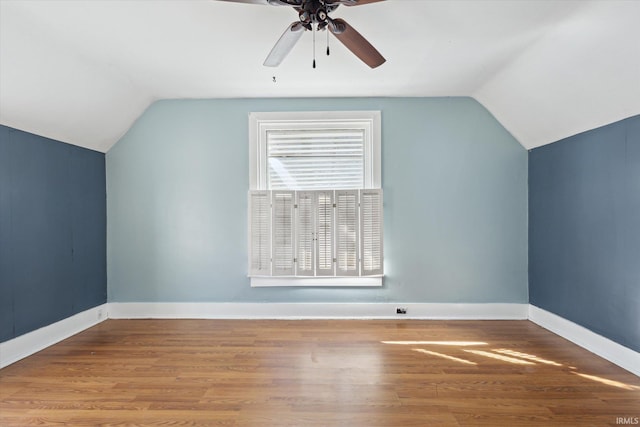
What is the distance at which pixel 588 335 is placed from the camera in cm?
299

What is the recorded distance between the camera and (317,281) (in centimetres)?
384

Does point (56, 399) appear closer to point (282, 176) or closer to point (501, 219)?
point (282, 176)

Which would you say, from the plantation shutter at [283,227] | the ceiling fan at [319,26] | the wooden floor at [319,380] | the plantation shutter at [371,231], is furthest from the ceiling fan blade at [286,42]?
the wooden floor at [319,380]

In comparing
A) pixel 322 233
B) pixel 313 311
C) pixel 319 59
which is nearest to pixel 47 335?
pixel 313 311

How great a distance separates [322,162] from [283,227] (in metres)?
0.82

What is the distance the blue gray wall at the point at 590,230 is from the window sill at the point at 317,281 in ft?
5.34

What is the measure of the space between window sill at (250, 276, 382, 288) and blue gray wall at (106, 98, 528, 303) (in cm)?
8

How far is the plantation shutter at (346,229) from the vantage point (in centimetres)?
377

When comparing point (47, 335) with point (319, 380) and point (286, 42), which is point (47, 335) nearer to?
point (319, 380)

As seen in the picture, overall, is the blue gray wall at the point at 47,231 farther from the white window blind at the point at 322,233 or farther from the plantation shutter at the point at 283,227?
the plantation shutter at the point at 283,227

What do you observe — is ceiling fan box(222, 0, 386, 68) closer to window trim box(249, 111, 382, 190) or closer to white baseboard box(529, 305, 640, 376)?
window trim box(249, 111, 382, 190)

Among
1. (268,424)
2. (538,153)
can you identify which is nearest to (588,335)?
(538,153)

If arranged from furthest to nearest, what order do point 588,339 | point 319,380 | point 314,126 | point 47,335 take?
point 314,126 → point 47,335 → point 588,339 → point 319,380

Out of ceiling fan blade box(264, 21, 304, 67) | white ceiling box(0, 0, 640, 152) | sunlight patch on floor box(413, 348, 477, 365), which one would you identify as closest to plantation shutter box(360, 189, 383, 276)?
sunlight patch on floor box(413, 348, 477, 365)
